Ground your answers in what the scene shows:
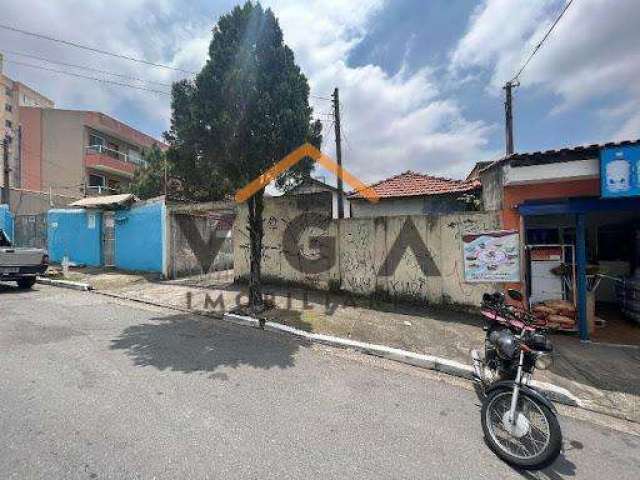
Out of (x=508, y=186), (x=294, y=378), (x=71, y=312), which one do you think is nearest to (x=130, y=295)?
(x=71, y=312)

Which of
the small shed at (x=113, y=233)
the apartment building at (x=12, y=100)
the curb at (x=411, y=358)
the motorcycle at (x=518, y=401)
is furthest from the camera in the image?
the apartment building at (x=12, y=100)

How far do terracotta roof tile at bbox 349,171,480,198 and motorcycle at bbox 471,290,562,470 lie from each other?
10.1 metres

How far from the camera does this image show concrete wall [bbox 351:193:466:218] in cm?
1269

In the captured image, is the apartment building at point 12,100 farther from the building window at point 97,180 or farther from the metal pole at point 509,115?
the metal pole at point 509,115

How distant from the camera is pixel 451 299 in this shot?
682cm

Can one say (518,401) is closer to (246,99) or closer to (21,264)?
(246,99)

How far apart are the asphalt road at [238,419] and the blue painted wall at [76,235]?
980 cm

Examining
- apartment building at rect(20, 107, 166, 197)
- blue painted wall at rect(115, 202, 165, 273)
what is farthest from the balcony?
blue painted wall at rect(115, 202, 165, 273)

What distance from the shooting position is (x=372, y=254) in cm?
771

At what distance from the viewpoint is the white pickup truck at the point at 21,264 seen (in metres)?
8.50

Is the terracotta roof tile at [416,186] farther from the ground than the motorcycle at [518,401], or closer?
farther from the ground

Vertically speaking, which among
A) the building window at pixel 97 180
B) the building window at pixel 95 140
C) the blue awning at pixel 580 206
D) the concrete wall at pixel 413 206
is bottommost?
the blue awning at pixel 580 206

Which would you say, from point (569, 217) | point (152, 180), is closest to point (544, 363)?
point (569, 217)

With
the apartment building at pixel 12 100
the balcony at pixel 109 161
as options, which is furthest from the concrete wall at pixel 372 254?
the apartment building at pixel 12 100
